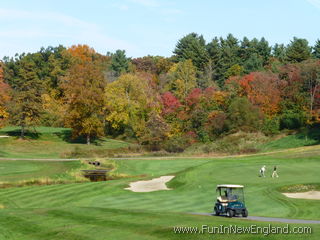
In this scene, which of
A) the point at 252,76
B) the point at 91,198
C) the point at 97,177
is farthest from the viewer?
the point at 252,76

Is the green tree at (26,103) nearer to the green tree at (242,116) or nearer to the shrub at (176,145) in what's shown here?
the shrub at (176,145)

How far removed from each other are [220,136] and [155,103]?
21.5 meters

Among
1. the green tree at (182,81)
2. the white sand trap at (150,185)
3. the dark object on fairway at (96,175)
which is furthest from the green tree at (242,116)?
the white sand trap at (150,185)

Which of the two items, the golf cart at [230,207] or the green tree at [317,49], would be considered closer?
the golf cart at [230,207]

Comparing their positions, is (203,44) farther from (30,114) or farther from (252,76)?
(30,114)

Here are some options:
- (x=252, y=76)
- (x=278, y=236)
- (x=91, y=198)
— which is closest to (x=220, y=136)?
(x=252, y=76)

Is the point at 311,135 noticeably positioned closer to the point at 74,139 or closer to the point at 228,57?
the point at 74,139

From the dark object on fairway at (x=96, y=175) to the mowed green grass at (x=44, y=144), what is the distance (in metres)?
24.1

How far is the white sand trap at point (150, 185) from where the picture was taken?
52.5m

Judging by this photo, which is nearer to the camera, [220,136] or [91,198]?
[91,198]

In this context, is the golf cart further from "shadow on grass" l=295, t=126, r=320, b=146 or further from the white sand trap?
"shadow on grass" l=295, t=126, r=320, b=146

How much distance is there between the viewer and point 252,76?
123250mm

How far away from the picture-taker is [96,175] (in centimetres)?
6850

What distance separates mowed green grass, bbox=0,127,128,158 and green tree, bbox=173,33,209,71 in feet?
200
